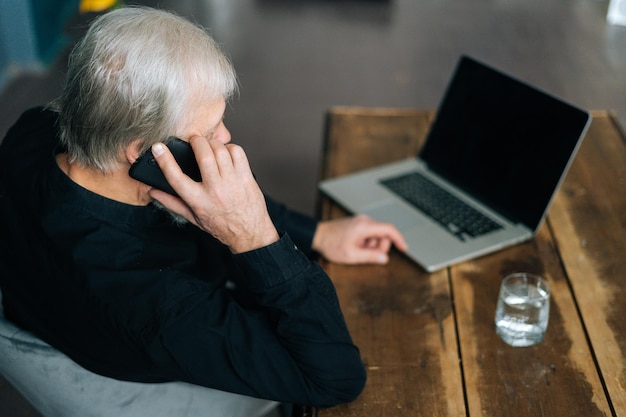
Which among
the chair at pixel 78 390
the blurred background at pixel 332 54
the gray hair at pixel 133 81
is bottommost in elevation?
the blurred background at pixel 332 54

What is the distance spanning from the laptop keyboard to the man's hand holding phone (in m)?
0.57

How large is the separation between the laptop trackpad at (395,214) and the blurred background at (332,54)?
143cm

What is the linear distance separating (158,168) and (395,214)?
699 mm

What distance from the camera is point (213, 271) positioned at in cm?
140

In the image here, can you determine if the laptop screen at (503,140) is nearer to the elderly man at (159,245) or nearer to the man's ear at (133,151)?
the elderly man at (159,245)

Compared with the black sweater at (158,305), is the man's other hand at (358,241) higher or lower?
lower

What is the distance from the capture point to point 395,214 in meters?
1.70

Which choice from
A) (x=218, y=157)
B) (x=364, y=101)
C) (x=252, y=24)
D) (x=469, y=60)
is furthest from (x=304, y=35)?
(x=218, y=157)

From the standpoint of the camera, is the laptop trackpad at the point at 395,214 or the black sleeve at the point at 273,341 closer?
the black sleeve at the point at 273,341

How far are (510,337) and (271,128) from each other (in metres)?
2.65

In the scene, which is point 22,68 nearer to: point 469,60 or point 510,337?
point 469,60

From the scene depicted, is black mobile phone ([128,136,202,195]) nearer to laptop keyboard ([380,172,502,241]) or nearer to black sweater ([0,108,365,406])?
black sweater ([0,108,365,406])

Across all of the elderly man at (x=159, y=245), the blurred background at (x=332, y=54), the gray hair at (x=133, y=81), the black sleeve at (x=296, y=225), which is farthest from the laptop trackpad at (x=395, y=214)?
the blurred background at (x=332, y=54)

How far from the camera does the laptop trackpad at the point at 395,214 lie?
166cm
